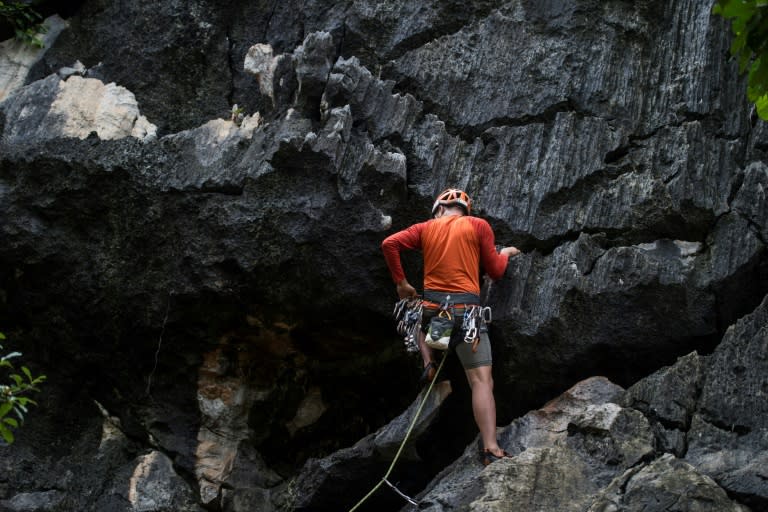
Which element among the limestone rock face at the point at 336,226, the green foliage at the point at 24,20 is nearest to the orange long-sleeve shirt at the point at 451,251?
the limestone rock face at the point at 336,226

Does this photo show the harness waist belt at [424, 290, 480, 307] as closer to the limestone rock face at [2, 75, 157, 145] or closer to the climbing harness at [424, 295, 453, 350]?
the climbing harness at [424, 295, 453, 350]

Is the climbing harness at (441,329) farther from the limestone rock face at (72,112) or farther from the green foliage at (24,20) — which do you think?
the green foliage at (24,20)

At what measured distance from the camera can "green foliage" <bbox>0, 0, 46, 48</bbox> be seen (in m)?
8.93

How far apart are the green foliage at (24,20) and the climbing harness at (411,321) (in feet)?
15.3

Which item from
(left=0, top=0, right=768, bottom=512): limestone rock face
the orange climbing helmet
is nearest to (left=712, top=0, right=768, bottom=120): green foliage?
(left=0, top=0, right=768, bottom=512): limestone rock face

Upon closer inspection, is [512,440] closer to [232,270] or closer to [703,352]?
[703,352]

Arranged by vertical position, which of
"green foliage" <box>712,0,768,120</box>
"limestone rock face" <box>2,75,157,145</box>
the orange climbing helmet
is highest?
"green foliage" <box>712,0,768,120</box>

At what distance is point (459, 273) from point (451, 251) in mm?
176

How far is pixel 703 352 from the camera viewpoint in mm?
6922

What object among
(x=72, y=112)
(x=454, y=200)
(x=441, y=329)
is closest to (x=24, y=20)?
(x=72, y=112)

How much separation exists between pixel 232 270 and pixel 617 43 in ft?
12.9

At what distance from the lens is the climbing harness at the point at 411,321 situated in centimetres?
704

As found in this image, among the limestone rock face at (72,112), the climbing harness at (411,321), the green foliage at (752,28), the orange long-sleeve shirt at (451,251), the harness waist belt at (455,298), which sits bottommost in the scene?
the climbing harness at (411,321)

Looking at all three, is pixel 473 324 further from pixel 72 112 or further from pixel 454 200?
pixel 72 112
